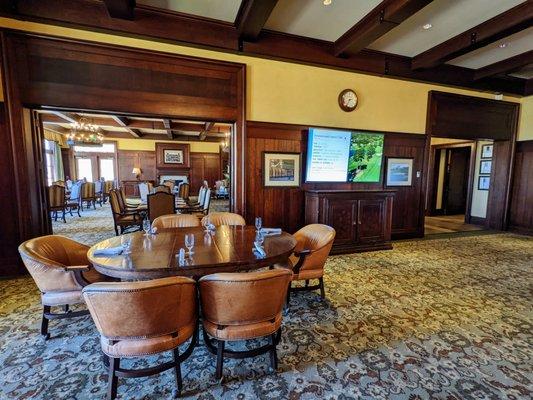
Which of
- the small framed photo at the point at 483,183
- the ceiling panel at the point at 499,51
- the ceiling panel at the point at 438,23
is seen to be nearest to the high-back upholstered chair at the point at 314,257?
the ceiling panel at the point at 438,23

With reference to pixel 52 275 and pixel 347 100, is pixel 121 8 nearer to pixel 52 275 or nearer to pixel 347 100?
pixel 52 275

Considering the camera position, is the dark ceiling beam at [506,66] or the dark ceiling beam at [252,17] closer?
the dark ceiling beam at [252,17]

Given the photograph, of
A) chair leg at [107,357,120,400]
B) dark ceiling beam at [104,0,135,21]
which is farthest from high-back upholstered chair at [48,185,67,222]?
chair leg at [107,357,120,400]

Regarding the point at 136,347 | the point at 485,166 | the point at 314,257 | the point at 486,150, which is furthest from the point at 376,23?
the point at 485,166

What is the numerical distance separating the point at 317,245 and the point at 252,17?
311cm

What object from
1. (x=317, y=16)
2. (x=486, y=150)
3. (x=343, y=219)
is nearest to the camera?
(x=317, y=16)

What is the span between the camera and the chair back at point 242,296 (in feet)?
5.22

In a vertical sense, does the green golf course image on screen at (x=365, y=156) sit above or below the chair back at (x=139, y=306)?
above

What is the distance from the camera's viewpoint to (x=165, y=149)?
12648 millimetres

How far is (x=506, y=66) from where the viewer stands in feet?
17.3

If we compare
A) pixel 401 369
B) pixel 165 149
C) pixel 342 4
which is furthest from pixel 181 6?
pixel 165 149

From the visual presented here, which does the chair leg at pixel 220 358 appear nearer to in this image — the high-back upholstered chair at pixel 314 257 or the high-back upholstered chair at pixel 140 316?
the high-back upholstered chair at pixel 140 316

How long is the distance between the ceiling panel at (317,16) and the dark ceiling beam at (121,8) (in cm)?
190

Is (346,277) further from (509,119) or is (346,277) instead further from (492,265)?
(509,119)
